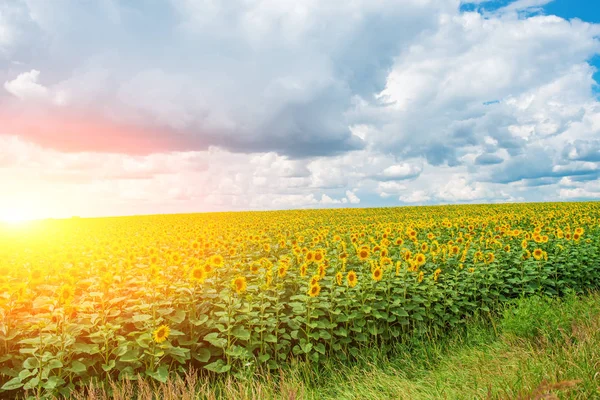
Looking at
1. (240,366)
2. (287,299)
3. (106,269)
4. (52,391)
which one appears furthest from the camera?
(106,269)

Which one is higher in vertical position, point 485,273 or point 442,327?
point 485,273

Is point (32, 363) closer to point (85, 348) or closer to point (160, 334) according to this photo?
point (85, 348)

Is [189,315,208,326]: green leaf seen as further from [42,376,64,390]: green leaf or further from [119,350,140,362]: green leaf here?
[42,376,64,390]: green leaf

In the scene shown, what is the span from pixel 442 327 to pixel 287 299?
10.3 feet

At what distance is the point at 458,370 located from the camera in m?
6.42

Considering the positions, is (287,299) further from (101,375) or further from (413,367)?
(101,375)

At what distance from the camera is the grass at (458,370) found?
16.0 feet

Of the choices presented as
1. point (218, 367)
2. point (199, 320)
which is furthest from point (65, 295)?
point (218, 367)

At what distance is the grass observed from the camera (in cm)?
487

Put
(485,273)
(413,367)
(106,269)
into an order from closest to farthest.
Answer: (413,367)
(106,269)
(485,273)

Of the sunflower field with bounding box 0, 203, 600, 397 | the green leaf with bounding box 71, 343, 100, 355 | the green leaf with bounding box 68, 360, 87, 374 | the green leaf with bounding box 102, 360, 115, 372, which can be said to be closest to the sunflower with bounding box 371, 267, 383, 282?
the sunflower field with bounding box 0, 203, 600, 397

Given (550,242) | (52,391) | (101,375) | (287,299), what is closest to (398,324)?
(287,299)

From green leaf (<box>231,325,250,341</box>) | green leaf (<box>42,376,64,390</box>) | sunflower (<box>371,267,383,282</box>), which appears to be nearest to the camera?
green leaf (<box>42,376,64,390</box>)

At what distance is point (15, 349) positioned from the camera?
6.22 metres
